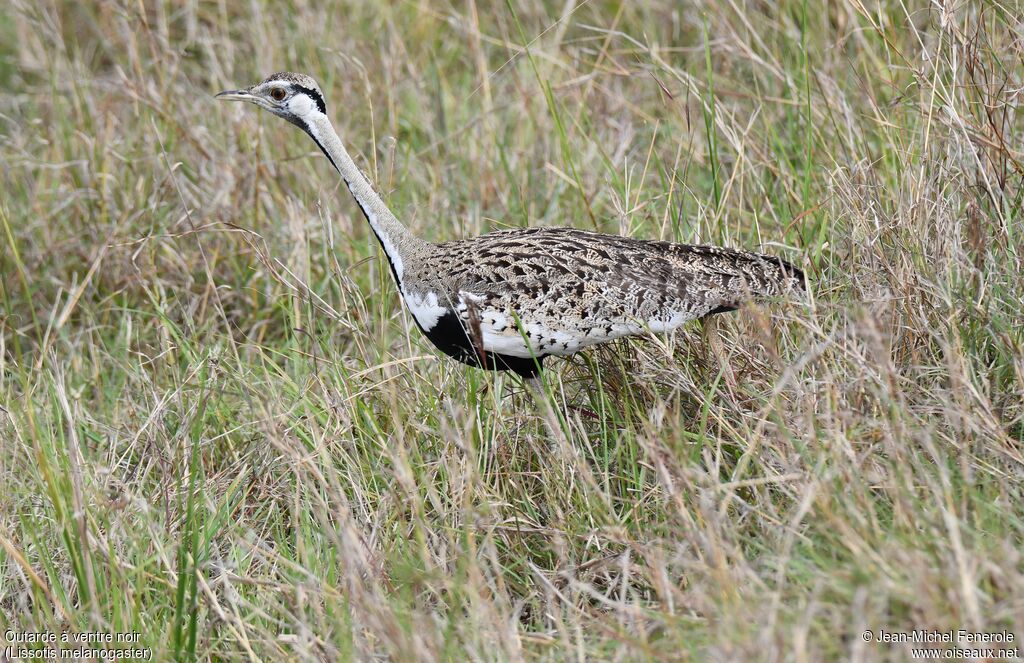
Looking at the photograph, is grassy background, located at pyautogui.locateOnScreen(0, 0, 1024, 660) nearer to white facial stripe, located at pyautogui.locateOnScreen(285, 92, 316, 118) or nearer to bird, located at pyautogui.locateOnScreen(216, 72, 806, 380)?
bird, located at pyautogui.locateOnScreen(216, 72, 806, 380)

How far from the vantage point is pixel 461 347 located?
3312 mm

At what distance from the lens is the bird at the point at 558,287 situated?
3.29 m

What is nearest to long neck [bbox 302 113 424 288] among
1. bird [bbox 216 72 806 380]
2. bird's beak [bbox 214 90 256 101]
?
bird [bbox 216 72 806 380]

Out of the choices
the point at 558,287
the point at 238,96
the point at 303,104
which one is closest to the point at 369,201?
the point at 303,104

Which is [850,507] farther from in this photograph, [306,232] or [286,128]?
[286,128]

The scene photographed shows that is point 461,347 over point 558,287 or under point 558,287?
under

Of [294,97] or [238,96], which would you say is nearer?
[294,97]

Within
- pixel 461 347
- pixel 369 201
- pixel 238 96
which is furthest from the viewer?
pixel 238 96

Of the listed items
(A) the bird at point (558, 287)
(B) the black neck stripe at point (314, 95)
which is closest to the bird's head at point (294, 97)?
(B) the black neck stripe at point (314, 95)

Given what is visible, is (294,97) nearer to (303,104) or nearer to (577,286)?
(303,104)

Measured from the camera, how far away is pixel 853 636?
231cm

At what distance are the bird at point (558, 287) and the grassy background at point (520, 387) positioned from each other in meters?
0.14

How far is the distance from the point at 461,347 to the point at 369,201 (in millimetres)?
590

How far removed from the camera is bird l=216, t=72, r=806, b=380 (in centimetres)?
329
